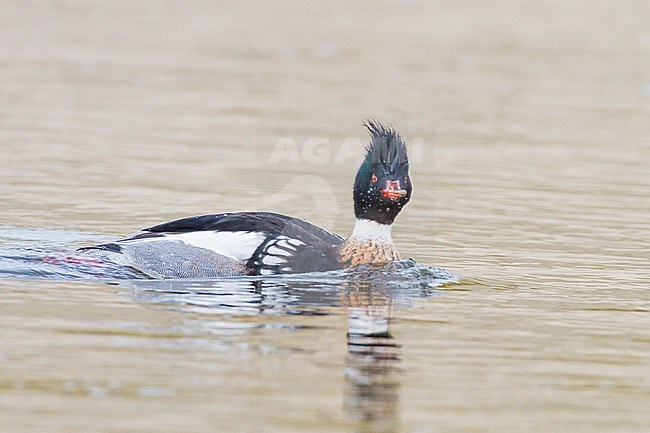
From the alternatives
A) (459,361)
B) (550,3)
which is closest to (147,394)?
(459,361)

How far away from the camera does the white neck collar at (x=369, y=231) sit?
33.2 ft

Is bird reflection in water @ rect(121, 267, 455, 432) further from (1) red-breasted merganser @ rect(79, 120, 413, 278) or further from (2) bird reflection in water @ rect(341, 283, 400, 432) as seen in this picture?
(1) red-breasted merganser @ rect(79, 120, 413, 278)

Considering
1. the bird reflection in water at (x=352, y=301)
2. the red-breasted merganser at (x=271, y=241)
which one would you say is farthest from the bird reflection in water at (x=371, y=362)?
the red-breasted merganser at (x=271, y=241)

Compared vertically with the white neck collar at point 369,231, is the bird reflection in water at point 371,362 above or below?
below

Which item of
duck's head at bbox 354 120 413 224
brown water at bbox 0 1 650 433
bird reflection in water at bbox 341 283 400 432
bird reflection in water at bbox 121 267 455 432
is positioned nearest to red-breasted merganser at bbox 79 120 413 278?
duck's head at bbox 354 120 413 224

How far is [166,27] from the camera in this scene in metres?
26.9

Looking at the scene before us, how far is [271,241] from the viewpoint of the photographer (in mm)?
9734

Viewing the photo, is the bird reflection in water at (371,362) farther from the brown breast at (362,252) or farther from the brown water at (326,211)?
the brown breast at (362,252)

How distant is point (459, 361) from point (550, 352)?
2.25 ft

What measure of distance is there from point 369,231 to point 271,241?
2.78ft

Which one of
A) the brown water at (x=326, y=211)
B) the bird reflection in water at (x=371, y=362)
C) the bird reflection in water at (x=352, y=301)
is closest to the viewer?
the bird reflection in water at (x=371, y=362)

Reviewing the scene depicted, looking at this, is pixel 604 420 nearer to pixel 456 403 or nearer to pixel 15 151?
pixel 456 403

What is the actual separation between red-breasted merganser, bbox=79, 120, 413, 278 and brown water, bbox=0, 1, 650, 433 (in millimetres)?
279

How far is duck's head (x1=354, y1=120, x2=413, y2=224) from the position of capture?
9922mm
